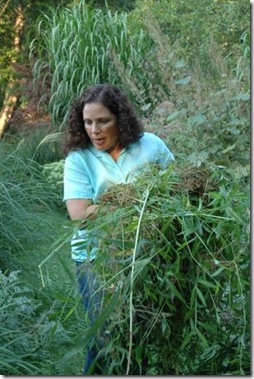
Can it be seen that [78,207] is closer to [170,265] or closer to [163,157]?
[163,157]

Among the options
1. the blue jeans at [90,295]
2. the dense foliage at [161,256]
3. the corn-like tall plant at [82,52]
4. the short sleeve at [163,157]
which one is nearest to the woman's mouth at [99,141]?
the short sleeve at [163,157]

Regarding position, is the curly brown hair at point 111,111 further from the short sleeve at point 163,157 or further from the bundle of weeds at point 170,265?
the bundle of weeds at point 170,265

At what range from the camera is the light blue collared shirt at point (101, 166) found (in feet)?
9.37

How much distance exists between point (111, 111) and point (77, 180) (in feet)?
Result: 1.02

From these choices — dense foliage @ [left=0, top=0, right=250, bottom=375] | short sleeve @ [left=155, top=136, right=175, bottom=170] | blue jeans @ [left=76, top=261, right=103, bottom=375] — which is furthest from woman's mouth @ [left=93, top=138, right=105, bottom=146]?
blue jeans @ [left=76, top=261, right=103, bottom=375]

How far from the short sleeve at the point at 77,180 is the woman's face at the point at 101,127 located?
0.31 ft

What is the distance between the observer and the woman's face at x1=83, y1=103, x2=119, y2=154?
2918 mm

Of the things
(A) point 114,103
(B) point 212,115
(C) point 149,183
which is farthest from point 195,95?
(C) point 149,183

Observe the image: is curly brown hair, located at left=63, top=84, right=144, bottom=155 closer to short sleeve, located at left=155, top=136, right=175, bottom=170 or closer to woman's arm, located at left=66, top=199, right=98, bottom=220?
short sleeve, located at left=155, top=136, right=175, bottom=170

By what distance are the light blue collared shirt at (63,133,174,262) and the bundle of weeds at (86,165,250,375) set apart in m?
0.27

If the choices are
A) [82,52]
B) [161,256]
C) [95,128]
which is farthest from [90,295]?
[82,52]

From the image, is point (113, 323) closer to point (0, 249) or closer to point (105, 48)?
point (0, 249)

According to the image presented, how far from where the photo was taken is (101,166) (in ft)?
9.48

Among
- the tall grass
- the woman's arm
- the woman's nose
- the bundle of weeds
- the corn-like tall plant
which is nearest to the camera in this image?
the bundle of weeds
